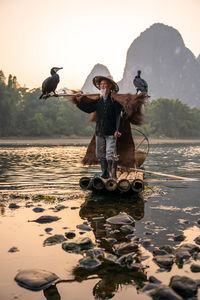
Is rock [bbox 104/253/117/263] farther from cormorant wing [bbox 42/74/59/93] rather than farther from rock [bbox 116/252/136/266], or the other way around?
cormorant wing [bbox 42/74/59/93]

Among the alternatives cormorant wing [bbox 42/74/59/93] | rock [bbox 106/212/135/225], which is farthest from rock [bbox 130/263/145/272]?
cormorant wing [bbox 42/74/59/93]

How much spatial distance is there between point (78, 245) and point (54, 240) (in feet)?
1.43

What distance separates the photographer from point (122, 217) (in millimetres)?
5336

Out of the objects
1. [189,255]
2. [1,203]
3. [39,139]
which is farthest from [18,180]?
[39,139]

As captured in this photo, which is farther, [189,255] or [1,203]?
[1,203]

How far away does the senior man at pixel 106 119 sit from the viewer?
7676 millimetres

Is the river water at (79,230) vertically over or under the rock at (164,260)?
under

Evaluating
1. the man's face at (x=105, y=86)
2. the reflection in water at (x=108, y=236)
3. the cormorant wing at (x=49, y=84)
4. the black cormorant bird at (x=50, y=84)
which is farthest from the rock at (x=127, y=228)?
the cormorant wing at (x=49, y=84)

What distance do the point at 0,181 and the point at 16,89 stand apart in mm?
66519

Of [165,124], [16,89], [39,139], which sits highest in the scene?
[16,89]

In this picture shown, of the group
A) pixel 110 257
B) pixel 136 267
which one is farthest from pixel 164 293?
pixel 110 257

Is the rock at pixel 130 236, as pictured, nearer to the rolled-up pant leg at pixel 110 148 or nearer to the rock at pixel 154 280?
the rock at pixel 154 280

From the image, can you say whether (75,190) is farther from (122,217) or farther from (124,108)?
(122,217)

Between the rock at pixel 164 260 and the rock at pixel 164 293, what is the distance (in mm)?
610
